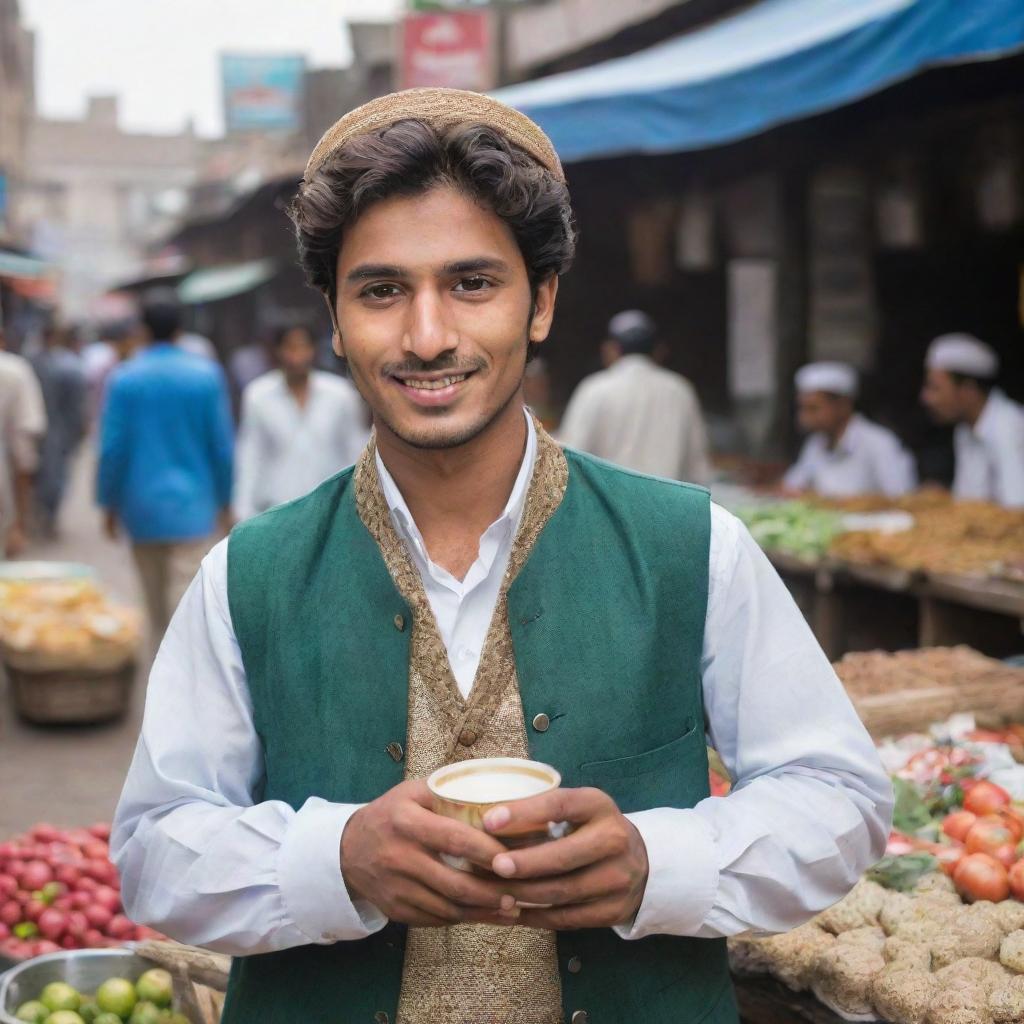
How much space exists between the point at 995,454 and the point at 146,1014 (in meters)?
5.47

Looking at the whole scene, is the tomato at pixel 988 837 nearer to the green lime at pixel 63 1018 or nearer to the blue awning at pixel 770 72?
the green lime at pixel 63 1018

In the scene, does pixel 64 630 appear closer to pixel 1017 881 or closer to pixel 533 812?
pixel 1017 881

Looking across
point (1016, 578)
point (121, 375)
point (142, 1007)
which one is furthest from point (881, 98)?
point (142, 1007)

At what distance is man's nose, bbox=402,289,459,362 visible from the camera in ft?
5.69

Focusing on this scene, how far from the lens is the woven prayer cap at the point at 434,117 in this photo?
1.77 meters

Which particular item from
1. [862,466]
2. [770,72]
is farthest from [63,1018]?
[862,466]

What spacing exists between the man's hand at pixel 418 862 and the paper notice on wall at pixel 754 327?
8694mm

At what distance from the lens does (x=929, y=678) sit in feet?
14.3

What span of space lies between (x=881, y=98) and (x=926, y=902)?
19.9 feet

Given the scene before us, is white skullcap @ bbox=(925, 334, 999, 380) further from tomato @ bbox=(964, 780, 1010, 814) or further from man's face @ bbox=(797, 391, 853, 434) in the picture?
tomato @ bbox=(964, 780, 1010, 814)

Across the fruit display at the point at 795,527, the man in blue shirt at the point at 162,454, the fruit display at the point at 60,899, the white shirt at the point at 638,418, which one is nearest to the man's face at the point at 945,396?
the fruit display at the point at 795,527

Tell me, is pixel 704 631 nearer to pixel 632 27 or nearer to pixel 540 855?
pixel 540 855

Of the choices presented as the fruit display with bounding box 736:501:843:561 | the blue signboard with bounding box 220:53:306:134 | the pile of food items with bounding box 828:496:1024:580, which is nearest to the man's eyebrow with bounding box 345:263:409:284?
the pile of food items with bounding box 828:496:1024:580

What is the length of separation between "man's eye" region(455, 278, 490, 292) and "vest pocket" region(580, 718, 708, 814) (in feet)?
2.03
